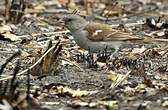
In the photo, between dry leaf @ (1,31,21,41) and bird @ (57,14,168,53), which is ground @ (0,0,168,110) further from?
bird @ (57,14,168,53)

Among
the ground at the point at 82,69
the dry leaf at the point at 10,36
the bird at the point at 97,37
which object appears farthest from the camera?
the dry leaf at the point at 10,36

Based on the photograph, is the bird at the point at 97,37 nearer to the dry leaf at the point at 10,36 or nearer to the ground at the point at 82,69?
the ground at the point at 82,69

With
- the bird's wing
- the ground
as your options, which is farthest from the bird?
the ground

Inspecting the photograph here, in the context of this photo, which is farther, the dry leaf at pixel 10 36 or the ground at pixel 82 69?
the dry leaf at pixel 10 36

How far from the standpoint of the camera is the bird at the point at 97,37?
6609mm

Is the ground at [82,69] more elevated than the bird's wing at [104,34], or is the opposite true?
the bird's wing at [104,34]

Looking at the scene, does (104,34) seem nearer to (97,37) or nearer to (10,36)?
(97,37)

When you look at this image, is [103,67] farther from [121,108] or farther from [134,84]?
[121,108]

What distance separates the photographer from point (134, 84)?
16.5 ft

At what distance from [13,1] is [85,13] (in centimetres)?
215

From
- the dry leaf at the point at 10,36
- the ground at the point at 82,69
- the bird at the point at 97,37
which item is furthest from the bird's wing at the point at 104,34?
the dry leaf at the point at 10,36

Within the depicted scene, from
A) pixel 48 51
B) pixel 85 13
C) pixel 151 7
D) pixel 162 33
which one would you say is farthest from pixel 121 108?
pixel 151 7

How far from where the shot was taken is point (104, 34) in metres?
6.77

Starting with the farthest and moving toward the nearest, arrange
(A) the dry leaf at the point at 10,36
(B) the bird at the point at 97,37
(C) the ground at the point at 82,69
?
(A) the dry leaf at the point at 10,36, (B) the bird at the point at 97,37, (C) the ground at the point at 82,69
